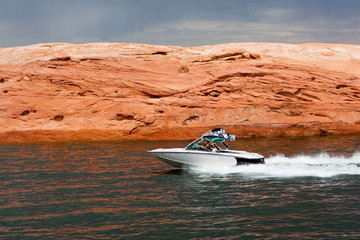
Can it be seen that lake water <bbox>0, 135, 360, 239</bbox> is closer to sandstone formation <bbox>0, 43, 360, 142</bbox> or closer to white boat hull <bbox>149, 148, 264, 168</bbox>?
white boat hull <bbox>149, 148, 264, 168</bbox>

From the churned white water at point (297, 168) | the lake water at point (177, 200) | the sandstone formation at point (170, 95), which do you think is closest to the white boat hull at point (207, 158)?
the churned white water at point (297, 168)

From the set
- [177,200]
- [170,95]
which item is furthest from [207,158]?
[170,95]

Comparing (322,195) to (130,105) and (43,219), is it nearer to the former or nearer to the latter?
(43,219)

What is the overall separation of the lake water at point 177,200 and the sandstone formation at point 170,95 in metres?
13.9

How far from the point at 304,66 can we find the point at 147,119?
16.2m

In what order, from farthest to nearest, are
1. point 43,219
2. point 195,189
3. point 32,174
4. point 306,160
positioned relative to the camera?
point 306,160, point 32,174, point 195,189, point 43,219

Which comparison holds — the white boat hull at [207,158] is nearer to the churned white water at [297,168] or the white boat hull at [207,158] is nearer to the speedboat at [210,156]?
the speedboat at [210,156]

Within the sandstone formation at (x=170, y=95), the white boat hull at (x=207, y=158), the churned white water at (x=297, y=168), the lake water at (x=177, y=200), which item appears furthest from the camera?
the sandstone formation at (x=170, y=95)

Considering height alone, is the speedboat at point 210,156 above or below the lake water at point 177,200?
above

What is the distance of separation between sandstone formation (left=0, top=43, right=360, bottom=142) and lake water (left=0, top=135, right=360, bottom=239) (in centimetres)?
1395

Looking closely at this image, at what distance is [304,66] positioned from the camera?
132 ft

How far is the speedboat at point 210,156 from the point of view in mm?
18891

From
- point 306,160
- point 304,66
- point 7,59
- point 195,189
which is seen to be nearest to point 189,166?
point 195,189

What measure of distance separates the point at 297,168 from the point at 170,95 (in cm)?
2166
